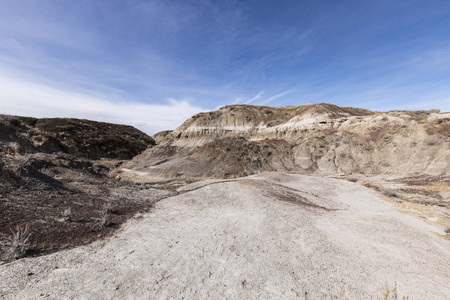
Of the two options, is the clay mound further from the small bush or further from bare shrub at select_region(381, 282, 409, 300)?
bare shrub at select_region(381, 282, 409, 300)

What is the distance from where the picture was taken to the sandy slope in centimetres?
538

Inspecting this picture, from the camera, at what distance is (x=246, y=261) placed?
679 cm

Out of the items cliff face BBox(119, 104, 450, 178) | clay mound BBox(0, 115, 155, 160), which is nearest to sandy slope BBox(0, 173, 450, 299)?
cliff face BBox(119, 104, 450, 178)

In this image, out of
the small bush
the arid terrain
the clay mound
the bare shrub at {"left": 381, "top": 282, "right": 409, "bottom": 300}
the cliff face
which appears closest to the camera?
the bare shrub at {"left": 381, "top": 282, "right": 409, "bottom": 300}

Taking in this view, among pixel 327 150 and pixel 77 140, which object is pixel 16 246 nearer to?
pixel 327 150

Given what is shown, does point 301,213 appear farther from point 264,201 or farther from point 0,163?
point 0,163

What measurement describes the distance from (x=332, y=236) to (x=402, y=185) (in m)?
21.5

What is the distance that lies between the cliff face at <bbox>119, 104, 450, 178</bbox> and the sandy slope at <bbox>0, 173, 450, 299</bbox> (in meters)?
21.7

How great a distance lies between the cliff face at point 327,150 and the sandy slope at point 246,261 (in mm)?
21676

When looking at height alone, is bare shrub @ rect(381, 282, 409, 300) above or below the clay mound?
below

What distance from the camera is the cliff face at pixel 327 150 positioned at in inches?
1138

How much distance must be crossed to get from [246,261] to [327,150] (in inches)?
1326

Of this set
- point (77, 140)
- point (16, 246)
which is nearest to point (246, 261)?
point (16, 246)

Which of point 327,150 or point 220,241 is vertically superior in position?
point 327,150
